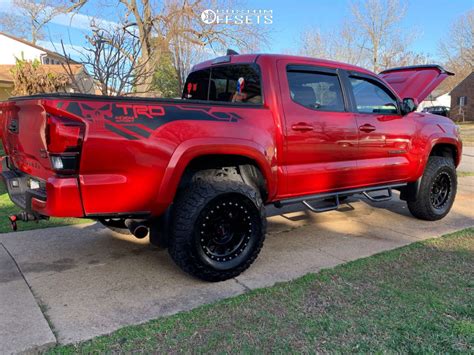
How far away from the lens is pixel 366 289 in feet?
11.6

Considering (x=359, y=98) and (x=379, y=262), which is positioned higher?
(x=359, y=98)

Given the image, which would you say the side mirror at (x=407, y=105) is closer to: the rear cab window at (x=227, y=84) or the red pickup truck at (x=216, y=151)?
the red pickup truck at (x=216, y=151)

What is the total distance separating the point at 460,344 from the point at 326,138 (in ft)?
7.51

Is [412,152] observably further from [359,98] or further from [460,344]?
[460,344]

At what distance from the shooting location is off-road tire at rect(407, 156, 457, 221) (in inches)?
223

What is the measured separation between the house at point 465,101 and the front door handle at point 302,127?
50058 millimetres

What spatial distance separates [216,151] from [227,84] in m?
1.32

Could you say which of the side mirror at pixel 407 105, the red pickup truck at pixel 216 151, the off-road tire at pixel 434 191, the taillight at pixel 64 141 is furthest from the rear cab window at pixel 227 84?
the off-road tire at pixel 434 191

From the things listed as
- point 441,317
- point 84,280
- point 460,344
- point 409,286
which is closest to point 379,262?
point 409,286

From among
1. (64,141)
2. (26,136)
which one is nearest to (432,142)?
(64,141)

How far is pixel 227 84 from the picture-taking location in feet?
15.1

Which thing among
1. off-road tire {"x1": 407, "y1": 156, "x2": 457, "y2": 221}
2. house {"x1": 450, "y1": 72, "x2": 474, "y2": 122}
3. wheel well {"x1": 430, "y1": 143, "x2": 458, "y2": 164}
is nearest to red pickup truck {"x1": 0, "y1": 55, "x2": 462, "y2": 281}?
off-road tire {"x1": 407, "y1": 156, "x2": 457, "y2": 221}

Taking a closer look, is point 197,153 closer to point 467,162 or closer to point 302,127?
point 302,127

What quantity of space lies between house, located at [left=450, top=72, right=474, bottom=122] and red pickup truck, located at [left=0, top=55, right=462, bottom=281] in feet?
161
